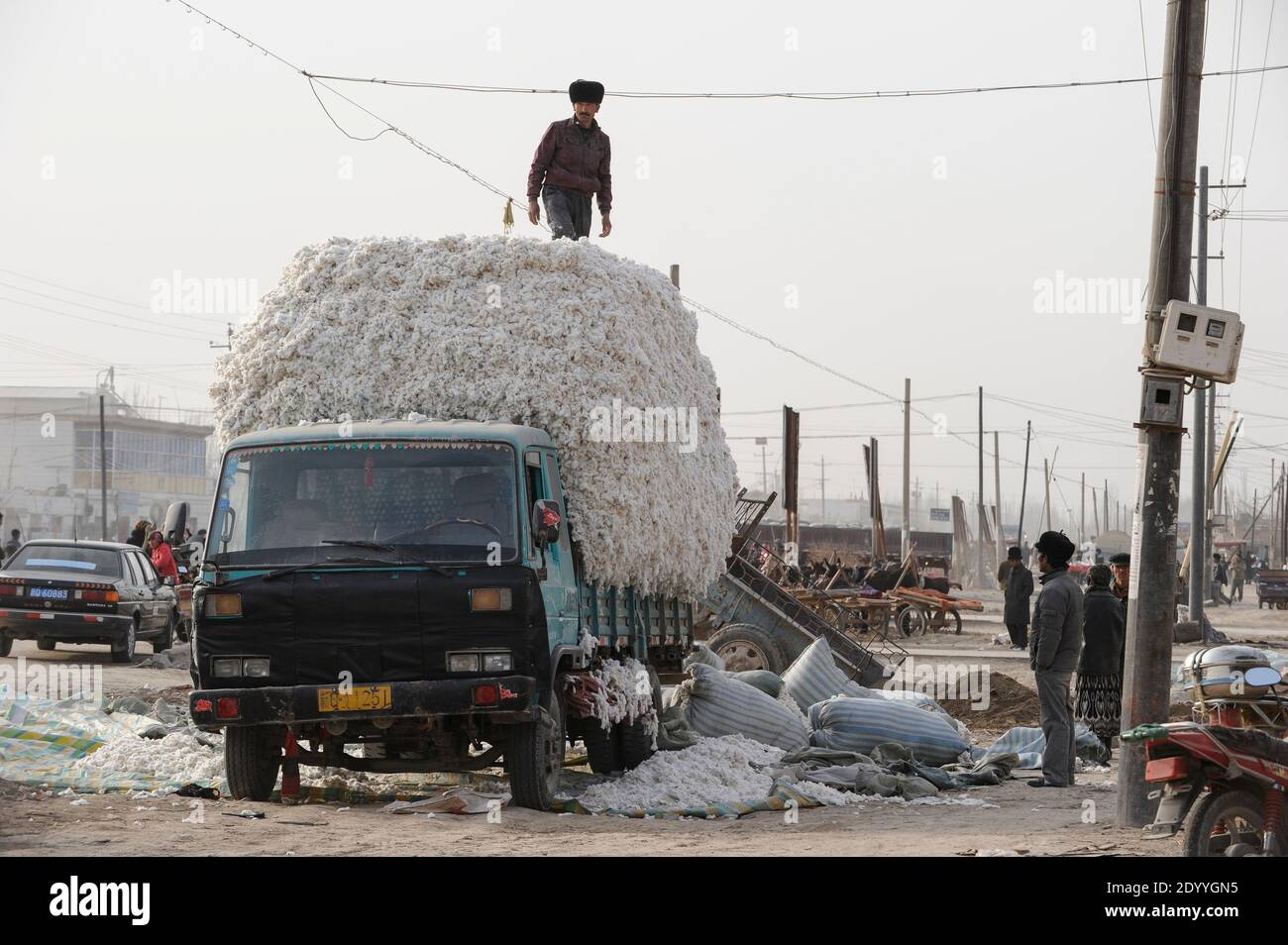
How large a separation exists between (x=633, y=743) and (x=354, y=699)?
3.25 meters

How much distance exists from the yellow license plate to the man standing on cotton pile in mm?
5407

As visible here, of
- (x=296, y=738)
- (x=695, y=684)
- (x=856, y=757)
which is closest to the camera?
(x=296, y=738)

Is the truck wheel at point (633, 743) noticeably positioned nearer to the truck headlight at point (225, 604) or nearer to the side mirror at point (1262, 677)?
the truck headlight at point (225, 604)

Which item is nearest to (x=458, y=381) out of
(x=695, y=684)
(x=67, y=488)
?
(x=695, y=684)

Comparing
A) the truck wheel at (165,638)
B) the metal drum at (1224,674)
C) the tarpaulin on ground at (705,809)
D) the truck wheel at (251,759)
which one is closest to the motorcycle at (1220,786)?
the metal drum at (1224,674)

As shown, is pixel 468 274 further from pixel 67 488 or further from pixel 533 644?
pixel 67 488

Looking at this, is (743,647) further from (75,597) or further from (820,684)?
(75,597)

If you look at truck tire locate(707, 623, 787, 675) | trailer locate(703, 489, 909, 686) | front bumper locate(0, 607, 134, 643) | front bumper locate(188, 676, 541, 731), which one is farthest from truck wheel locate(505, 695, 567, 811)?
front bumper locate(0, 607, 134, 643)

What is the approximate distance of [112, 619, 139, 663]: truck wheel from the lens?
22.0 m

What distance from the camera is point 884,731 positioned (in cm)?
1342

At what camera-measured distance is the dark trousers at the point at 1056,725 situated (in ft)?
40.3

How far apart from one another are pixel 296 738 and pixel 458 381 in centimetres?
266

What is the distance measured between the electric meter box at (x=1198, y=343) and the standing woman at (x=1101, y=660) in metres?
4.32
